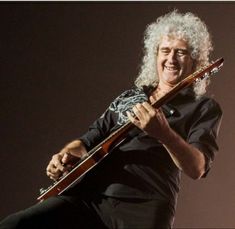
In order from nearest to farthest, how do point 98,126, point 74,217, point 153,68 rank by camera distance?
point 74,217, point 98,126, point 153,68

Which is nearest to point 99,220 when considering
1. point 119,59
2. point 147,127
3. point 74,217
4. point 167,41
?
point 74,217

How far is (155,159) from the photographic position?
1180 millimetres

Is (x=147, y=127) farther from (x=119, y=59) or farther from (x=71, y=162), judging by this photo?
(x=119, y=59)

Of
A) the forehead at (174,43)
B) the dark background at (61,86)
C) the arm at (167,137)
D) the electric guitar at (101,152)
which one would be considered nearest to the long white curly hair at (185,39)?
the forehead at (174,43)

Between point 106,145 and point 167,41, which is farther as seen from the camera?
point 167,41

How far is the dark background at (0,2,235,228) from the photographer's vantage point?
6.50 ft

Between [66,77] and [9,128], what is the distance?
32 centimetres

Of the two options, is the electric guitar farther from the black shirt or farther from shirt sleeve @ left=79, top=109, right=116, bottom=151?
shirt sleeve @ left=79, top=109, right=116, bottom=151

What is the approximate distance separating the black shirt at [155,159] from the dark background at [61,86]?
767 mm

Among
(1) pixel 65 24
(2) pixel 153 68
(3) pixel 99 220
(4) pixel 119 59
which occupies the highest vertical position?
(1) pixel 65 24

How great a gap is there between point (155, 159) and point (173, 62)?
31cm

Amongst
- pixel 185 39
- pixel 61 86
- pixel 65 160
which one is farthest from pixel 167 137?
pixel 61 86

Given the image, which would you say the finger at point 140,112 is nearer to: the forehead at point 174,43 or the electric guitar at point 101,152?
the electric guitar at point 101,152

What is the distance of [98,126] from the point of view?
138 cm
